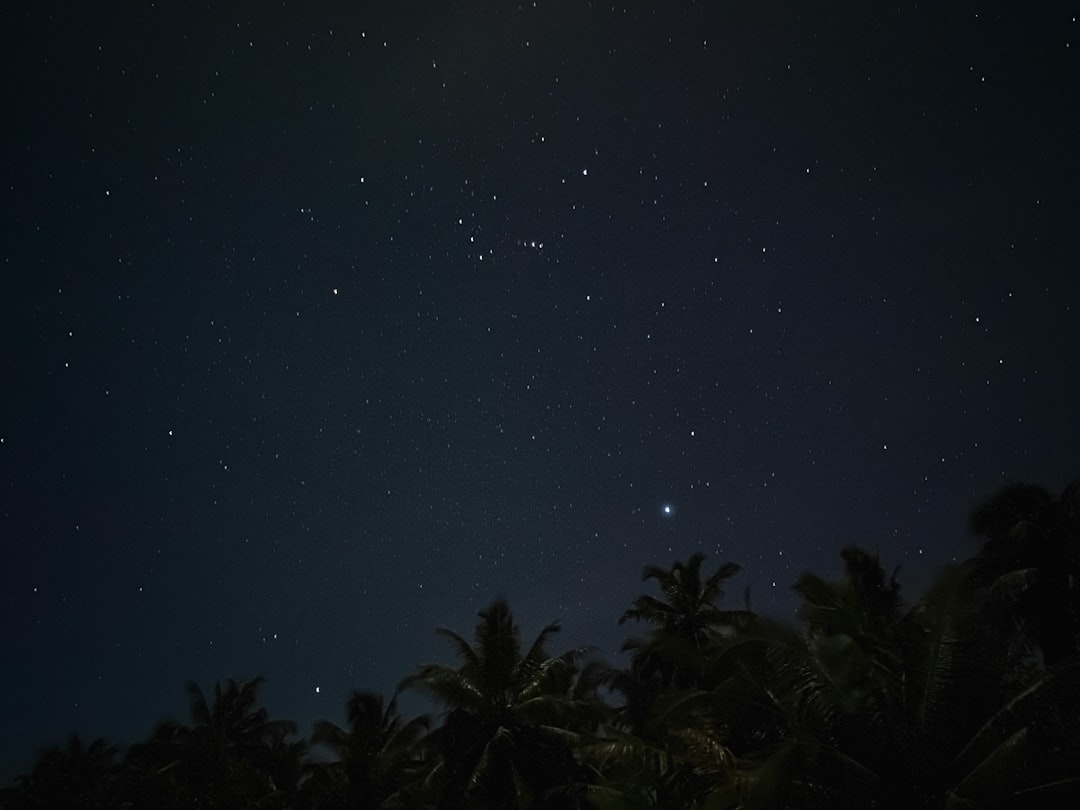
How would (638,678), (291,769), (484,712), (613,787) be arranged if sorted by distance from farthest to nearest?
(291,769), (638,678), (484,712), (613,787)

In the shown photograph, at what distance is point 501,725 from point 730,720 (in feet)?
35.9

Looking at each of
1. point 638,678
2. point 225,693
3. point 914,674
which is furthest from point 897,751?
point 225,693

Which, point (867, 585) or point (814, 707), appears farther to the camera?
point (867, 585)

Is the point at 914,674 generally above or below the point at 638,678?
below

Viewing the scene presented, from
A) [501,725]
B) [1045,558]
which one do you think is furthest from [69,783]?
[1045,558]

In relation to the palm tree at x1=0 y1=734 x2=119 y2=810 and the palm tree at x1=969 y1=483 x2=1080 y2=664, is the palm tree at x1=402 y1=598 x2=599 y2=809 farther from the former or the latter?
the palm tree at x1=0 y1=734 x2=119 y2=810

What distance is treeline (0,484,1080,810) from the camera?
1208cm

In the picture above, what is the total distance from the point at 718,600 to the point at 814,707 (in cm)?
1649

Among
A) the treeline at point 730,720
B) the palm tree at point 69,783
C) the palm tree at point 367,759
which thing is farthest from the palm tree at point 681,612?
the palm tree at point 69,783

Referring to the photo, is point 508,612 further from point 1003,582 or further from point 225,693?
point 225,693

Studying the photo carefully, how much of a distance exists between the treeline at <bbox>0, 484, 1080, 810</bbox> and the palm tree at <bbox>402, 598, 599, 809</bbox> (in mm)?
57

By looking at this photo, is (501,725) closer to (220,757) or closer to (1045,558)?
(1045,558)

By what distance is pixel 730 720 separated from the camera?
1379cm

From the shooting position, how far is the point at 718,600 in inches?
1151
